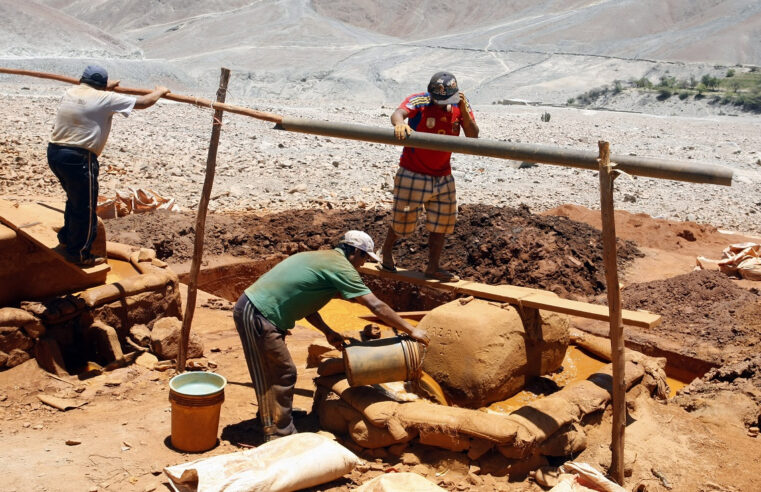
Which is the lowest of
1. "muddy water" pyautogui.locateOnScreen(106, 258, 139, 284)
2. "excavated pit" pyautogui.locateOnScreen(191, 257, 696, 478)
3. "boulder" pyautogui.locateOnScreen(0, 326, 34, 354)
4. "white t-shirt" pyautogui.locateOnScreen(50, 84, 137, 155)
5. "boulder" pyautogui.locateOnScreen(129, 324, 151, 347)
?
"excavated pit" pyautogui.locateOnScreen(191, 257, 696, 478)

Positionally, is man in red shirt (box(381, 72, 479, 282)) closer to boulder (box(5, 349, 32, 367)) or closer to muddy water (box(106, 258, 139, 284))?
muddy water (box(106, 258, 139, 284))

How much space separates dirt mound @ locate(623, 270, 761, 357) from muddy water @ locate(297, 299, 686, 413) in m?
0.60

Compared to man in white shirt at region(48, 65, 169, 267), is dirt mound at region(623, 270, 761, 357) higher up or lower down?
lower down

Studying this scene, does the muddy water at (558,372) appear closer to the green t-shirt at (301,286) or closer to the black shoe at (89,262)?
the green t-shirt at (301,286)

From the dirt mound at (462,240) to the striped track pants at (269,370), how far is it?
15.3 ft

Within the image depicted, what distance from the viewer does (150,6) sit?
6094cm

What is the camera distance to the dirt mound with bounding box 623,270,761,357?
24.4 feet

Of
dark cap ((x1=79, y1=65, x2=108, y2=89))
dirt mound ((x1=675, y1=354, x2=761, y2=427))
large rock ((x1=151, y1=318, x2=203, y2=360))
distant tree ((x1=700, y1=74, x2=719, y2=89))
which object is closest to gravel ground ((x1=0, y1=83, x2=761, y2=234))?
large rock ((x1=151, y1=318, x2=203, y2=360))

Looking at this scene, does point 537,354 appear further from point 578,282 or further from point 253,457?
point 578,282

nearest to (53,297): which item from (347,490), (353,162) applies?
(347,490)

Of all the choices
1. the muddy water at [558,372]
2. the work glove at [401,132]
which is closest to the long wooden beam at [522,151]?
the work glove at [401,132]

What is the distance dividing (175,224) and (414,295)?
325 cm

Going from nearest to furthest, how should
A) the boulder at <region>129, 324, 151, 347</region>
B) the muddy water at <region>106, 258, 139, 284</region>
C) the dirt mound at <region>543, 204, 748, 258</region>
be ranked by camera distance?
the boulder at <region>129, 324, 151, 347</region>
the muddy water at <region>106, 258, 139, 284</region>
the dirt mound at <region>543, 204, 748, 258</region>

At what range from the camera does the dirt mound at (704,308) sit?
745 cm
